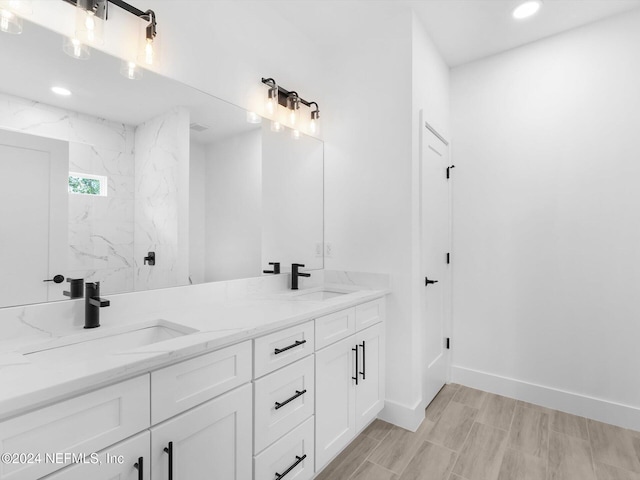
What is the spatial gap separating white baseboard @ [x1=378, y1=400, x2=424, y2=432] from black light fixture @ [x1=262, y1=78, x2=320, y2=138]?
2.05 m

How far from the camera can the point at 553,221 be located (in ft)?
7.91

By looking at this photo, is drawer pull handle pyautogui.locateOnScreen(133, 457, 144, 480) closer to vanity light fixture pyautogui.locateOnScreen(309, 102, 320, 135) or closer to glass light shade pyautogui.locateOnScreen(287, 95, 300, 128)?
glass light shade pyautogui.locateOnScreen(287, 95, 300, 128)

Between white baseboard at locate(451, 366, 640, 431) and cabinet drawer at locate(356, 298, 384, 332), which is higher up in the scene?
cabinet drawer at locate(356, 298, 384, 332)

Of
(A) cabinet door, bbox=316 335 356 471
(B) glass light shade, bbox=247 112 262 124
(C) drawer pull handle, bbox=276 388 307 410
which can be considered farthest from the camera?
(B) glass light shade, bbox=247 112 262 124

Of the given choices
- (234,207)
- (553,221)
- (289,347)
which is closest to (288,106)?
(234,207)

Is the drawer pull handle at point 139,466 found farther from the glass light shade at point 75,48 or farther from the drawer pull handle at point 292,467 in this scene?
the glass light shade at point 75,48

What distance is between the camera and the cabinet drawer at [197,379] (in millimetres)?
978

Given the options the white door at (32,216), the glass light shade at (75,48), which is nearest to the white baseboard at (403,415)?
the white door at (32,216)

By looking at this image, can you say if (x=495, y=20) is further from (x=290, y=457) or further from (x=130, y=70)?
(x=290, y=457)

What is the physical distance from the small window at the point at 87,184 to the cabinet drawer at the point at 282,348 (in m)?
0.93

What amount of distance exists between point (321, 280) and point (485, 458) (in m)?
1.51

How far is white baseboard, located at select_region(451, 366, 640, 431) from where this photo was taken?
7.04 ft

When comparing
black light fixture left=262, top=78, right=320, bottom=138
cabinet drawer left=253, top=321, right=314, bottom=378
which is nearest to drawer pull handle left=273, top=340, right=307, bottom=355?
cabinet drawer left=253, top=321, right=314, bottom=378

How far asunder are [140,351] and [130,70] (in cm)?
123
